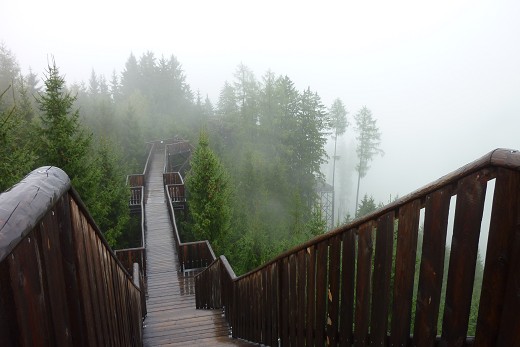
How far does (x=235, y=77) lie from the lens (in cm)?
4831

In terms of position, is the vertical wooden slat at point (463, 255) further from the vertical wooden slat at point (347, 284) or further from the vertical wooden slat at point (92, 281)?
the vertical wooden slat at point (92, 281)

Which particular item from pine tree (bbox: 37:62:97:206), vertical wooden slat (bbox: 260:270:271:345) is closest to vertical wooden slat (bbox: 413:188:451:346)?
vertical wooden slat (bbox: 260:270:271:345)

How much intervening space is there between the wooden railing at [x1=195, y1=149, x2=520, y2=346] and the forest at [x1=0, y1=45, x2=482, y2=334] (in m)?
8.99

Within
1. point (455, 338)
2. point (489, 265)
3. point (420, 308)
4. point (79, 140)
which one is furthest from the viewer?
point (79, 140)

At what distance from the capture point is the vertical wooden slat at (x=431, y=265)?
2.15 meters

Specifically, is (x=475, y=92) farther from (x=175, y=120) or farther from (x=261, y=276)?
(x=261, y=276)

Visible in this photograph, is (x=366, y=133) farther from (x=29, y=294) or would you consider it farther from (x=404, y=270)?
(x=29, y=294)

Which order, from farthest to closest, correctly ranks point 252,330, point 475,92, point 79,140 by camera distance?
point 475,92 → point 79,140 → point 252,330

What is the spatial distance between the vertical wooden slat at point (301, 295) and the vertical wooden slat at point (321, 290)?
33cm

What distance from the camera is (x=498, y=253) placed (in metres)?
1.86

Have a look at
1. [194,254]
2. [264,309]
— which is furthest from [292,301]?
[194,254]

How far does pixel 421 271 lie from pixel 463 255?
0.30m

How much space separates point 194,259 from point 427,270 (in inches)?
539

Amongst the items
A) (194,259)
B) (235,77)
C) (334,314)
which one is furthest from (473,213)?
(235,77)
